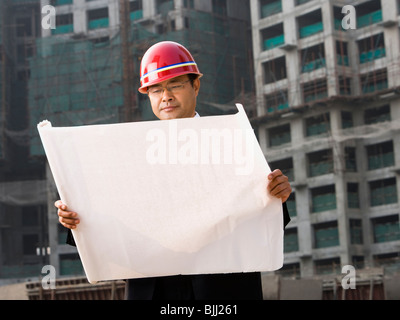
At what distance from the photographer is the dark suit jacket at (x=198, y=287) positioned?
287 cm

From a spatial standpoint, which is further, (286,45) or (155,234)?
(286,45)

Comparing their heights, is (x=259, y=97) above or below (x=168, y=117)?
above

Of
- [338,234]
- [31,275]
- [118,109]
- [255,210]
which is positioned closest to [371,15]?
[338,234]

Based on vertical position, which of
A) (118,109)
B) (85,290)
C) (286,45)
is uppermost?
(286,45)

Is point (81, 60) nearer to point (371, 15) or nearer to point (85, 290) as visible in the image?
point (371, 15)

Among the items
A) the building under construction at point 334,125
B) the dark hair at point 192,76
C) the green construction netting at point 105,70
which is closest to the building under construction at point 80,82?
the green construction netting at point 105,70

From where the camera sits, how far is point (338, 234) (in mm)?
50500

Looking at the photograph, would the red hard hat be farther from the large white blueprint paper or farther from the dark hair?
the large white blueprint paper

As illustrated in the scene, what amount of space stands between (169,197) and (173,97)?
0.65 metres

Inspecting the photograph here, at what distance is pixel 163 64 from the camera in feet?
10.5
